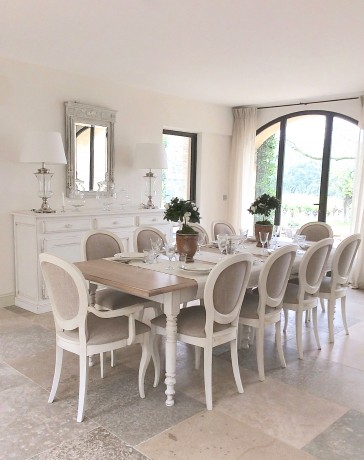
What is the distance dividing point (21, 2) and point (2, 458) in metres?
2.76

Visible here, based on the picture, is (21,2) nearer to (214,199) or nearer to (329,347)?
(329,347)

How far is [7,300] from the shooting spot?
4.54 m

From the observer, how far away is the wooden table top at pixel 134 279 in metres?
2.46

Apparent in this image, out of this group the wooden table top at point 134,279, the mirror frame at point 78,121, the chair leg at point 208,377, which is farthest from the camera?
the mirror frame at point 78,121

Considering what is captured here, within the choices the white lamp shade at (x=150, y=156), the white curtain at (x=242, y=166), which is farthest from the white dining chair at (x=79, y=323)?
the white curtain at (x=242, y=166)

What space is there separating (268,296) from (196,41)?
2206 millimetres

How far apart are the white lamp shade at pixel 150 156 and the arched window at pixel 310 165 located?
225 cm

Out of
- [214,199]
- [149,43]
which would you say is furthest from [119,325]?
[214,199]

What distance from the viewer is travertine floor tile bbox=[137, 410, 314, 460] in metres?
2.13

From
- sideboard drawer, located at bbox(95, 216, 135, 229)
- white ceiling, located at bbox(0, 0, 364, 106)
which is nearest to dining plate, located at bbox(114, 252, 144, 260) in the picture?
sideboard drawer, located at bbox(95, 216, 135, 229)

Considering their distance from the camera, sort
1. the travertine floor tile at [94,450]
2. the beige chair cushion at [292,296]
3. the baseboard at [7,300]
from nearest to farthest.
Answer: the travertine floor tile at [94,450] < the beige chair cushion at [292,296] < the baseboard at [7,300]

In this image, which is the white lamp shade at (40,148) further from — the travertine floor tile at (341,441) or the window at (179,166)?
the travertine floor tile at (341,441)

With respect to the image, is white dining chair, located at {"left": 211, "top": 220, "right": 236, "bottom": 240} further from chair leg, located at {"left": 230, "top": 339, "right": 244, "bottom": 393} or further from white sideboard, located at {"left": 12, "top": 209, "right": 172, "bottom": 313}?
chair leg, located at {"left": 230, "top": 339, "right": 244, "bottom": 393}

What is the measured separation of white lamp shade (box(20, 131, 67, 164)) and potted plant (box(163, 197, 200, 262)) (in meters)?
1.59
